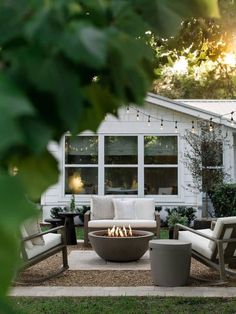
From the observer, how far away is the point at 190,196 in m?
14.7

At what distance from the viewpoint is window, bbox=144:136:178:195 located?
14703 mm

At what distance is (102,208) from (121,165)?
249cm

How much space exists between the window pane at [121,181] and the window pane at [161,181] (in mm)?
375

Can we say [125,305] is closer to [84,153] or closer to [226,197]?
[226,197]

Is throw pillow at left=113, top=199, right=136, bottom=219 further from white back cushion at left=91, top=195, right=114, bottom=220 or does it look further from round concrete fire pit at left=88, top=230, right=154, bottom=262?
round concrete fire pit at left=88, top=230, right=154, bottom=262

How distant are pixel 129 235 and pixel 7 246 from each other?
8730 mm

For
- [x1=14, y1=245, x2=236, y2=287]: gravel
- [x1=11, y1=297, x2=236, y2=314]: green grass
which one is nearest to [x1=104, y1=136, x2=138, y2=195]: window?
[x1=14, y1=245, x2=236, y2=287]: gravel

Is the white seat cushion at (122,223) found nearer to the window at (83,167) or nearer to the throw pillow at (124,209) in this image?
the throw pillow at (124,209)

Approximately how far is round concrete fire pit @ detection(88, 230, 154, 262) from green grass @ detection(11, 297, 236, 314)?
2505 mm

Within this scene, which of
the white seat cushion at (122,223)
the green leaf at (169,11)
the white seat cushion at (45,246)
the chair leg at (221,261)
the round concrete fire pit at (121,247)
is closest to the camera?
the green leaf at (169,11)

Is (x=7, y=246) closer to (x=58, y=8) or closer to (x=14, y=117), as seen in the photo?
(x=14, y=117)

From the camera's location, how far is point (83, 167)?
14.9 metres

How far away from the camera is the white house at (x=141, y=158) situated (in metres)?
14.7

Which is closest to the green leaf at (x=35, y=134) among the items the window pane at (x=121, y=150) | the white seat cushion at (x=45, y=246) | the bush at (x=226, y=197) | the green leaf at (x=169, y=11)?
the green leaf at (x=169, y=11)
